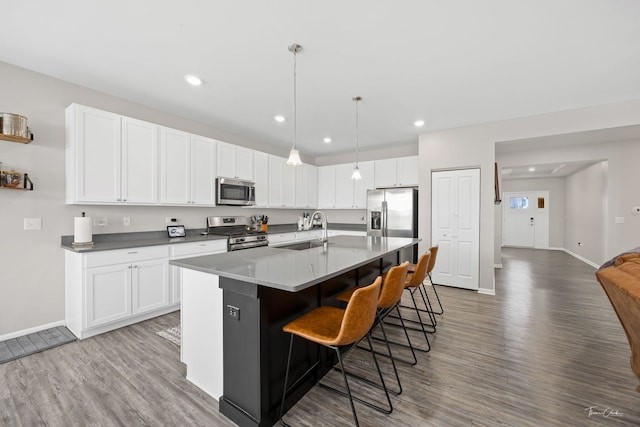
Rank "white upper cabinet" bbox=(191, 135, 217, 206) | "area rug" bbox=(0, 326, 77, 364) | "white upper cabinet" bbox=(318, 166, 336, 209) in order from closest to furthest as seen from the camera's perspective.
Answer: "area rug" bbox=(0, 326, 77, 364) → "white upper cabinet" bbox=(191, 135, 217, 206) → "white upper cabinet" bbox=(318, 166, 336, 209)

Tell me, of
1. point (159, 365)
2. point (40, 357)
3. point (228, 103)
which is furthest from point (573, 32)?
point (40, 357)

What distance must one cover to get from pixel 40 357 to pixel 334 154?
5.65 meters

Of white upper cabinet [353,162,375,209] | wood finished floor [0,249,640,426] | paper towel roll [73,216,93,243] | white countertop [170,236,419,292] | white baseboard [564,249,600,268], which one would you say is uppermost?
white upper cabinet [353,162,375,209]

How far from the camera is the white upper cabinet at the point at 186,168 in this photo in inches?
138

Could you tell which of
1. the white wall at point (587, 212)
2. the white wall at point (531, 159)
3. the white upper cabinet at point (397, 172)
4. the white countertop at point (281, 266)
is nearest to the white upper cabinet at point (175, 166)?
the white countertop at point (281, 266)

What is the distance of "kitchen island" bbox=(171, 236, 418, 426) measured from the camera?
1.52 m

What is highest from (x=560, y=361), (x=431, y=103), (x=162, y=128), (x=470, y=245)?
(x=431, y=103)

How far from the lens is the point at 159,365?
216 centimetres

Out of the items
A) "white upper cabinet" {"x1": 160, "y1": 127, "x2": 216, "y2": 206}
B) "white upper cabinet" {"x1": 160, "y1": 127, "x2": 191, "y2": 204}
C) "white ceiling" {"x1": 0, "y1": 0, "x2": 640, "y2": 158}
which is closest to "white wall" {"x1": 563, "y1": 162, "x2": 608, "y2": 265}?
"white ceiling" {"x1": 0, "y1": 0, "x2": 640, "y2": 158}

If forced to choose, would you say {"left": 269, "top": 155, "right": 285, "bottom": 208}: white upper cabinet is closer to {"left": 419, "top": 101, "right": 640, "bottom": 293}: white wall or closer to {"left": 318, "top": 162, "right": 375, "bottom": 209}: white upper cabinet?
{"left": 318, "top": 162, "right": 375, "bottom": 209}: white upper cabinet

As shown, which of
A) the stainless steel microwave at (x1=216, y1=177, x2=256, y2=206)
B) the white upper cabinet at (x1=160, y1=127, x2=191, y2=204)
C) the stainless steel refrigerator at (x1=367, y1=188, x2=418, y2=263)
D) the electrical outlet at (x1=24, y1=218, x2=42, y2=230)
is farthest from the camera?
the stainless steel refrigerator at (x1=367, y1=188, x2=418, y2=263)

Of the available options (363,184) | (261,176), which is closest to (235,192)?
(261,176)

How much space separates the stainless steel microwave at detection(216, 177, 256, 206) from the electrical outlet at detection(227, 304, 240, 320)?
279 centimetres

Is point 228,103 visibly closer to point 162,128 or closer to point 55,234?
point 162,128
